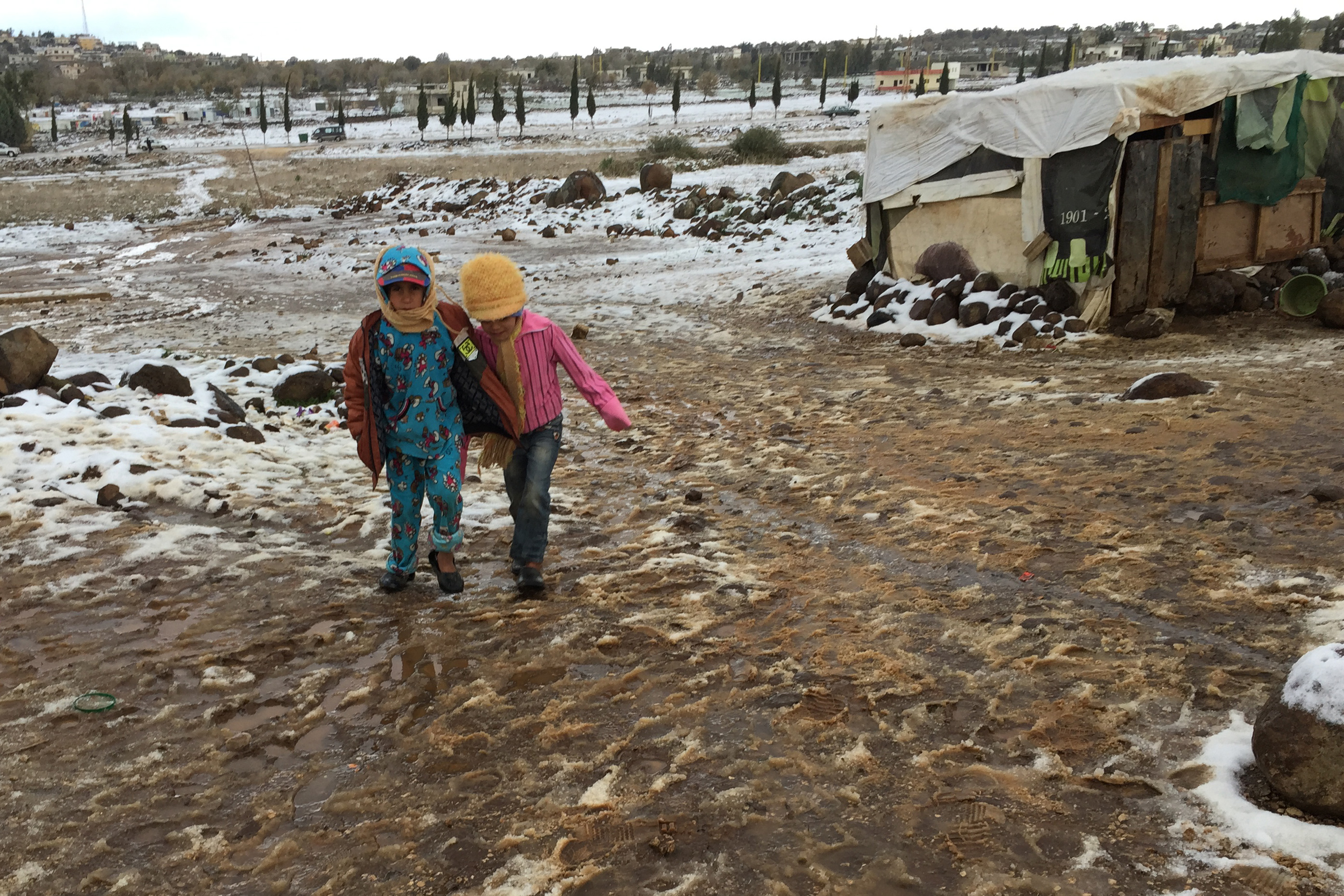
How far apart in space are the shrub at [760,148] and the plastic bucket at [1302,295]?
59.6ft

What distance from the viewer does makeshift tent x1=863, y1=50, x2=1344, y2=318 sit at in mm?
8828

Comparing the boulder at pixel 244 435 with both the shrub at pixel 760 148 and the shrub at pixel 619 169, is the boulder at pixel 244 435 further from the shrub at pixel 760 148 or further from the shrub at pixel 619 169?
the shrub at pixel 760 148

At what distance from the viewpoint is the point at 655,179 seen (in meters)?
21.7

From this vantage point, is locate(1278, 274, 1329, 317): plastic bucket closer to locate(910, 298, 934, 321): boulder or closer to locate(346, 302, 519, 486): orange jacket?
locate(910, 298, 934, 321): boulder

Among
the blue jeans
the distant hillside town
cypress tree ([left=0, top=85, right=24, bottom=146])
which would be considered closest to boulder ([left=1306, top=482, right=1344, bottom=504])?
the blue jeans

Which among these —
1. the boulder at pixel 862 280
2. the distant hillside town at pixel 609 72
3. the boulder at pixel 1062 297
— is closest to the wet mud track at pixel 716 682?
the boulder at pixel 1062 297

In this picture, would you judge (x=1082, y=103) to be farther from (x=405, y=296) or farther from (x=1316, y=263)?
(x=405, y=296)

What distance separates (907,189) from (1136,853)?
9.31 meters

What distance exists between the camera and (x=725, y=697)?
3344 mm

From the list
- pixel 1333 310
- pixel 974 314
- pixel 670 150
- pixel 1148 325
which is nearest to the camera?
pixel 1333 310

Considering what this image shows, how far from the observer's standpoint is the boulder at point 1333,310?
27.4 ft

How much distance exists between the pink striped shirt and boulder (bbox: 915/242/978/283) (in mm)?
7135

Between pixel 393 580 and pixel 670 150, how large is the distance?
1033 inches

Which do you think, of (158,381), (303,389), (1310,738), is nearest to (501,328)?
(1310,738)
